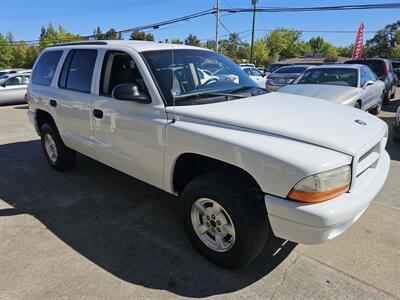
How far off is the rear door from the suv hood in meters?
1.53

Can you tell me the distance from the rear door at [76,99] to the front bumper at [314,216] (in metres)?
2.61

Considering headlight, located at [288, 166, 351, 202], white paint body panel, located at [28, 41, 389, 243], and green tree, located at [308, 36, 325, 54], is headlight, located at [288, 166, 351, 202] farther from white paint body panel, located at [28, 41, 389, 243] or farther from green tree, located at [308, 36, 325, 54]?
green tree, located at [308, 36, 325, 54]

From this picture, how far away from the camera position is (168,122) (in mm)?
3041

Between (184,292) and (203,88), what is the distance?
193 cm

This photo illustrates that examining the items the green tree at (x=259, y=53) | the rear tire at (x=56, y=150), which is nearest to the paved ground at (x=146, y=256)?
the rear tire at (x=56, y=150)

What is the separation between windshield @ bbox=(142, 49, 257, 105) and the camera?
3.26 metres

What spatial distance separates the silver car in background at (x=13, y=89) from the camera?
14656 millimetres

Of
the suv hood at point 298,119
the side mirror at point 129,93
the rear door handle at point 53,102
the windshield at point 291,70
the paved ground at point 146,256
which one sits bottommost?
the paved ground at point 146,256

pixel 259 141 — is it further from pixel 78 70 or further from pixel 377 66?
pixel 377 66

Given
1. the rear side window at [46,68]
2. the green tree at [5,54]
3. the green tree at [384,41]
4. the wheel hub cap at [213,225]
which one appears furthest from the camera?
the green tree at [384,41]

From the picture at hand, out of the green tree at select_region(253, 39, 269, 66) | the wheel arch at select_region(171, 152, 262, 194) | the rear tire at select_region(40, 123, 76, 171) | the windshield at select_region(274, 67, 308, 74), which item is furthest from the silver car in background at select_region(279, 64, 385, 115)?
the green tree at select_region(253, 39, 269, 66)

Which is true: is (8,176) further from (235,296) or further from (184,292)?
(235,296)

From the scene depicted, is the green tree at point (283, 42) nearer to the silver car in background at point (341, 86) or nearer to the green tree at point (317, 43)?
the green tree at point (317, 43)

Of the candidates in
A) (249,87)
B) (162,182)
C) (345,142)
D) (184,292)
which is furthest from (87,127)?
(345,142)
